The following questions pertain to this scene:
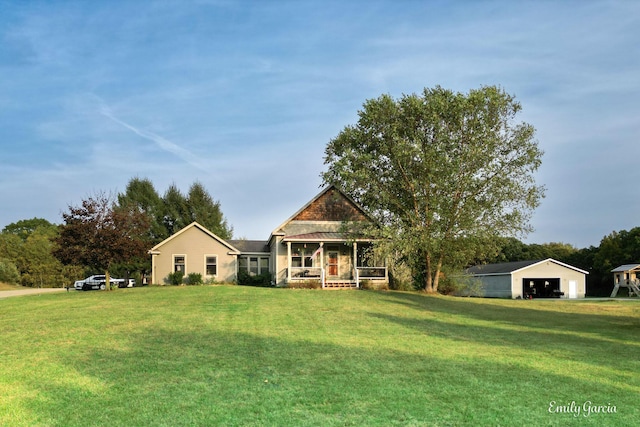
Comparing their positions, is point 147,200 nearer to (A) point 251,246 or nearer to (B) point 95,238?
(A) point 251,246

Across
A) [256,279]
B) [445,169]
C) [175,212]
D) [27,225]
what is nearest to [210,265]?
[256,279]

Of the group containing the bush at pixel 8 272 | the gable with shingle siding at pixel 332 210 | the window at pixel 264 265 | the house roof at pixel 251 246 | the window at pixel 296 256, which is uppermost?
the gable with shingle siding at pixel 332 210

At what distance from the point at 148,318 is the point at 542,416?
12833 millimetres

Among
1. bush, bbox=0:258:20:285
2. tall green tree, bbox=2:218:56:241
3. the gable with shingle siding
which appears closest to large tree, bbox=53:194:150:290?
the gable with shingle siding

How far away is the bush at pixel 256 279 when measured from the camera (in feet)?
116

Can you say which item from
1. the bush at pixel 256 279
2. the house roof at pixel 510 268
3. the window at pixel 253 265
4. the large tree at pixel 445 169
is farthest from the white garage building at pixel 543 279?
the bush at pixel 256 279

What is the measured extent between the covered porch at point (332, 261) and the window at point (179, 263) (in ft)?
27.3

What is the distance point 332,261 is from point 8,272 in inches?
1541

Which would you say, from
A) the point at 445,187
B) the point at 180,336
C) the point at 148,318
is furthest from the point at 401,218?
the point at 180,336

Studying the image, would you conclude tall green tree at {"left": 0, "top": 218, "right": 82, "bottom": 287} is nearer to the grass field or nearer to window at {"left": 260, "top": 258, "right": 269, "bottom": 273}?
the grass field

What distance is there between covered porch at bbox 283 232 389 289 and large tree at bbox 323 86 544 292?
2.41 m

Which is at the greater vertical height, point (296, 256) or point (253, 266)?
point (296, 256)

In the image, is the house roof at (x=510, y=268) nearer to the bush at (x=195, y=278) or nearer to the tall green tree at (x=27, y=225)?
the bush at (x=195, y=278)

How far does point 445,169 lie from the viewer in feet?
95.9
